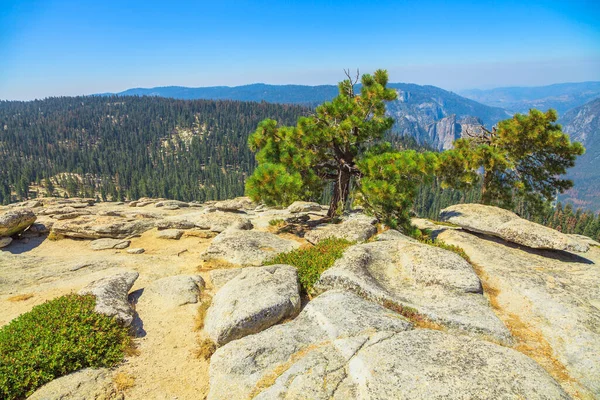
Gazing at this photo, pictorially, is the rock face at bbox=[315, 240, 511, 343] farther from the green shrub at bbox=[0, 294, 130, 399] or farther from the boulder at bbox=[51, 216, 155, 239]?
the boulder at bbox=[51, 216, 155, 239]

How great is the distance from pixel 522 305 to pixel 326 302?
6.88 metres

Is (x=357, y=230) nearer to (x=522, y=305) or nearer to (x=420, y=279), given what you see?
(x=420, y=279)

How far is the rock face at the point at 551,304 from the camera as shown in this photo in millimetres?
8094

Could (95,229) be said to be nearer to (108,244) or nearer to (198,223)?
(108,244)

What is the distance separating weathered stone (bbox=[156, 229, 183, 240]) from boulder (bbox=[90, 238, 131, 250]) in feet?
6.52

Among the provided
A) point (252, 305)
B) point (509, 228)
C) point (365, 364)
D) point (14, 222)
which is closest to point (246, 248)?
point (252, 305)

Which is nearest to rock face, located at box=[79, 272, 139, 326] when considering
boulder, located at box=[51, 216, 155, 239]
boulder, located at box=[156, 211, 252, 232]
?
boulder, located at box=[156, 211, 252, 232]

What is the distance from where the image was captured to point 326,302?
9.81 metres

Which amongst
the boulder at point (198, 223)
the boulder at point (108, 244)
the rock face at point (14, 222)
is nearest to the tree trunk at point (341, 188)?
the boulder at point (198, 223)

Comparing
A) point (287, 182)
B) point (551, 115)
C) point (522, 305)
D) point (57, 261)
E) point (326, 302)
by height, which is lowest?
point (57, 261)

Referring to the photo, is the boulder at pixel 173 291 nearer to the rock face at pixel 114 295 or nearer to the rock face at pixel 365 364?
the rock face at pixel 114 295

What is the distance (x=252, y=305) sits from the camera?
9.78m

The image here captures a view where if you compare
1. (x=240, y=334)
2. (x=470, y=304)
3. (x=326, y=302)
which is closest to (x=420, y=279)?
(x=470, y=304)

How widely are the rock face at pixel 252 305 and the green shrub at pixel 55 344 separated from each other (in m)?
2.75
